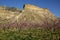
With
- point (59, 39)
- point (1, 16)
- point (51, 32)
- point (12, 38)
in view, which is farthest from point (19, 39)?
point (1, 16)

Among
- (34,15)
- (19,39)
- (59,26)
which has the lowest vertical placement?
(19,39)

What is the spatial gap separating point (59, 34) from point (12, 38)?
5181 mm

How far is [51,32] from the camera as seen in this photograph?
24.0m

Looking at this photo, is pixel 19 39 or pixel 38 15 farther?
pixel 38 15

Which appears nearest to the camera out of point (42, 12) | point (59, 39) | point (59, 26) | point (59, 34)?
point (59, 26)

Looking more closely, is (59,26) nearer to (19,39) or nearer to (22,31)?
(19,39)

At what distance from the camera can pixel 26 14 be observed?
169 ft

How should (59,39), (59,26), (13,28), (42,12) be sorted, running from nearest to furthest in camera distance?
(59,26)
(59,39)
(13,28)
(42,12)

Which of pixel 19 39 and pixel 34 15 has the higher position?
pixel 34 15

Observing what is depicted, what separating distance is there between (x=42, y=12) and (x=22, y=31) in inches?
1178

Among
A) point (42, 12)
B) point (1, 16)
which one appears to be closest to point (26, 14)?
point (42, 12)

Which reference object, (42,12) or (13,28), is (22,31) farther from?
(42,12)

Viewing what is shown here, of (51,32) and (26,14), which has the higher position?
(26,14)

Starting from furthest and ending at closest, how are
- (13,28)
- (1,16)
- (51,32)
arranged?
(1,16)
(13,28)
(51,32)
